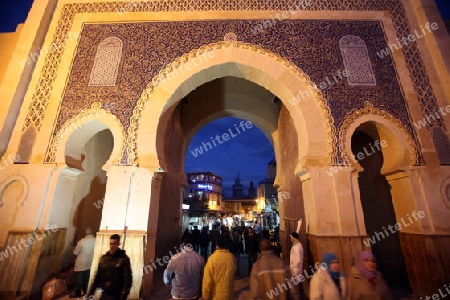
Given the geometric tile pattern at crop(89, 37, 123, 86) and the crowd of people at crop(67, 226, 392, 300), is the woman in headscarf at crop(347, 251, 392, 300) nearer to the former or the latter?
the crowd of people at crop(67, 226, 392, 300)

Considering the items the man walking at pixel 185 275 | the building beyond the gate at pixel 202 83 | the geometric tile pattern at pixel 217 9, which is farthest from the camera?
the geometric tile pattern at pixel 217 9

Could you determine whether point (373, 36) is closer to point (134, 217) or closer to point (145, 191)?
point (145, 191)

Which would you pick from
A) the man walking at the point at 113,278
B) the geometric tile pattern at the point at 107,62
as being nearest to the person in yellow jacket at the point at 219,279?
the man walking at the point at 113,278

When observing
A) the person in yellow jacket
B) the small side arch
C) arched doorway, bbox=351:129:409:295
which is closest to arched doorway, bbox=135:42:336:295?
the small side arch

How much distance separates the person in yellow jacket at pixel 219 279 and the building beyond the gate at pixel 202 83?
5.94ft

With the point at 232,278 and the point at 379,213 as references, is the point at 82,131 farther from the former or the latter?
the point at 379,213

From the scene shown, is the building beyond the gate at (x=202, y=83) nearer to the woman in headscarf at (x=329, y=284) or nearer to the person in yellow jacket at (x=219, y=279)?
the woman in headscarf at (x=329, y=284)

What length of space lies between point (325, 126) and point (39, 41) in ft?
19.8

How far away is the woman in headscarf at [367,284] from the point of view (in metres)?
1.84

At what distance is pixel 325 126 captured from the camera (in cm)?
413

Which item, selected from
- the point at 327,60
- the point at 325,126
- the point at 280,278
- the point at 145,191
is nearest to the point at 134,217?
the point at 145,191

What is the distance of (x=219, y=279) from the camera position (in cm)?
219

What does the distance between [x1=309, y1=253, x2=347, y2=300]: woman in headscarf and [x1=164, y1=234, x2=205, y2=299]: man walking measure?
109cm

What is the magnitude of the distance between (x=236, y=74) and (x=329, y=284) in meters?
4.10
